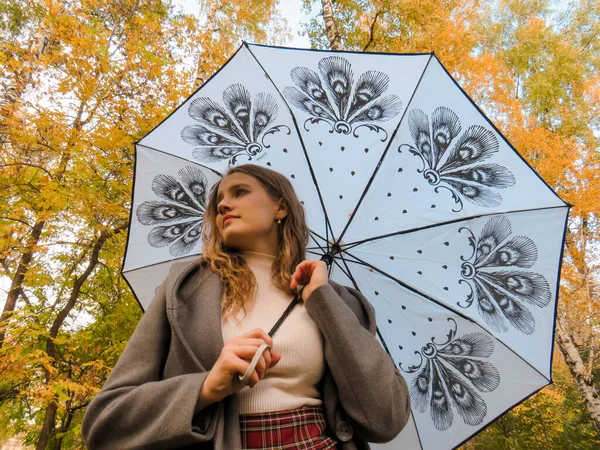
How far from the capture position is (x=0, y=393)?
12.8 feet

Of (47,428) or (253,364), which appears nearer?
(253,364)

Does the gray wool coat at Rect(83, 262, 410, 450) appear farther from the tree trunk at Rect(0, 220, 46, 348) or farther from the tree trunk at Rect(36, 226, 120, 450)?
the tree trunk at Rect(0, 220, 46, 348)

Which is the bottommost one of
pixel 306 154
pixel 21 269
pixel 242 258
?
pixel 242 258

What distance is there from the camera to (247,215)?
59.4 inches

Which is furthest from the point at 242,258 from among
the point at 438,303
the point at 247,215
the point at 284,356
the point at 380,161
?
the point at 438,303

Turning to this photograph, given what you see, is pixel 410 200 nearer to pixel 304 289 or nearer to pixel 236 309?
pixel 304 289

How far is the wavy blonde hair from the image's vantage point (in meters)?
1.33

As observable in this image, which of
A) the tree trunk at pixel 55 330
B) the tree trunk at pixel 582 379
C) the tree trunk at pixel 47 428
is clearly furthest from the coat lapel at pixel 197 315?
the tree trunk at pixel 582 379

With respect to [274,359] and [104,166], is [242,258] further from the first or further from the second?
[104,166]

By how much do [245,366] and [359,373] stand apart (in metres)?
0.46

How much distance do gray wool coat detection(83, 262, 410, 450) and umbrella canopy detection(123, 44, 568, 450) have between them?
729mm

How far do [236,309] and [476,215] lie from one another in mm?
1356

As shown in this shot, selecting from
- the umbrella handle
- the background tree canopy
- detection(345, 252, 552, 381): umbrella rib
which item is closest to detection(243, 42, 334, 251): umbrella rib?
detection(345, 252, 552, 381): umbrella rib

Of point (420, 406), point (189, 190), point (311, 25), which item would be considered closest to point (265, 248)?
point (189, 190)
